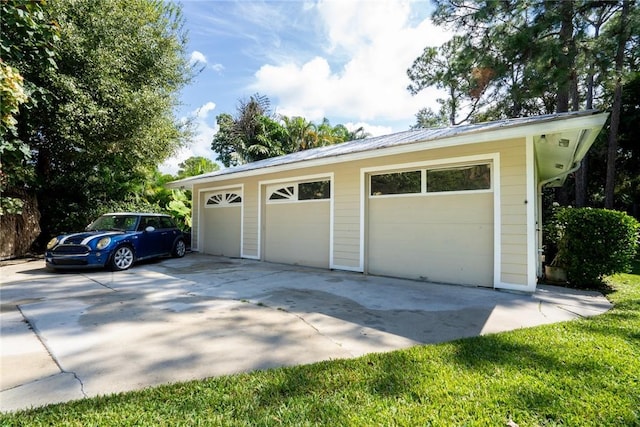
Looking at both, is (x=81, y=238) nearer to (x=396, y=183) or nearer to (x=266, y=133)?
(x=396, y=183)

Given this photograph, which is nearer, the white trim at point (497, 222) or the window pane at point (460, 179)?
the white trim at point (497, 222)

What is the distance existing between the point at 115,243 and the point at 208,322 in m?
4.86

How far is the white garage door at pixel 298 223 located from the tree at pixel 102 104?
188 inches

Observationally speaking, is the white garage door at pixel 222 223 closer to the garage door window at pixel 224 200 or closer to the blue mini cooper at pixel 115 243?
the garage door window at pixel 224 200

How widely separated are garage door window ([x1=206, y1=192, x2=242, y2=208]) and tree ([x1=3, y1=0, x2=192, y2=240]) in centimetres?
233

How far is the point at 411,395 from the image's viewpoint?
2.19 meters

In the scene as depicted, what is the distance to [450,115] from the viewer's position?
19.2 metres

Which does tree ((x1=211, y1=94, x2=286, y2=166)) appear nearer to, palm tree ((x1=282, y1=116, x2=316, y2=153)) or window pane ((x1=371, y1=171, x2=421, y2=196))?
palm tree ((x1=282, y1=116, x2=316, y2=153))

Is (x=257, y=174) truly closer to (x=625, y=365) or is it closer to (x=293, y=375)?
(x=293, y=375)

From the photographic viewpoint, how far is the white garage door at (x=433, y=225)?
231 inches

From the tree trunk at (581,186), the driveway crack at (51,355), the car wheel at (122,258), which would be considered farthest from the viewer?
the tree trunk at (581,186)

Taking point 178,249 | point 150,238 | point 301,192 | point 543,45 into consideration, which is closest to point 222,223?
point 178,249

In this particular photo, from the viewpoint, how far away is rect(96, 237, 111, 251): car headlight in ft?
22.6

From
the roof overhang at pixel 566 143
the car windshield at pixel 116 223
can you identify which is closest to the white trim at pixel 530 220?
the roof overhang at pixel 566 143
